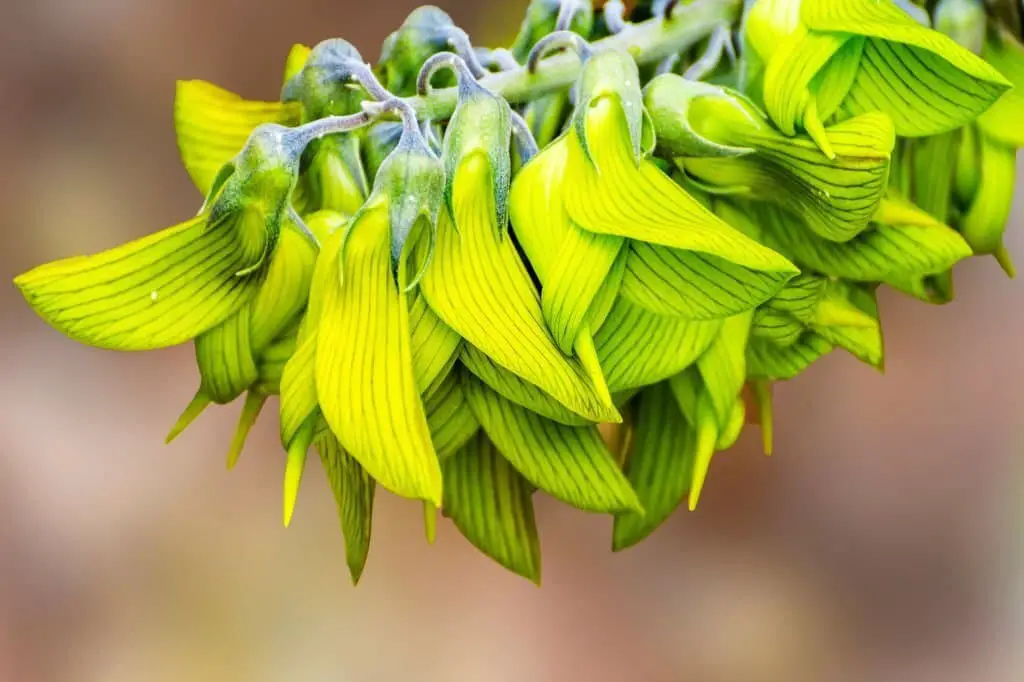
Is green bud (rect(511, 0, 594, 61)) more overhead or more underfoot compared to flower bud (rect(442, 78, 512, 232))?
more overhead

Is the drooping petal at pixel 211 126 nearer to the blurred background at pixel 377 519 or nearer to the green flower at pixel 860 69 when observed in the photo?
the green flower at pixel 860 69

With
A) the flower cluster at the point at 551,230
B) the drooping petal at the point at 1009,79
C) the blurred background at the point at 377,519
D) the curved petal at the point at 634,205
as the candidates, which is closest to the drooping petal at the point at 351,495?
the flower cluster at the point at 551,230

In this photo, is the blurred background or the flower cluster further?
the blurred background

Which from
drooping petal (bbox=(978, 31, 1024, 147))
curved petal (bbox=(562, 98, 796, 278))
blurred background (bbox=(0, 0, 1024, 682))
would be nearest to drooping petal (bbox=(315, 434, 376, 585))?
curved petal (bbox=(562, 98, 796, 278))

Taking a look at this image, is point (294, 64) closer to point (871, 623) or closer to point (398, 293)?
point (398, 293)

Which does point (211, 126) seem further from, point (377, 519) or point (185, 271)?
point (377, 519)

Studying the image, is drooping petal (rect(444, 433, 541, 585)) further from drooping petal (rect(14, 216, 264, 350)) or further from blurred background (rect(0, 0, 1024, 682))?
blurred background (rect(0, 0, 1024, 682))
